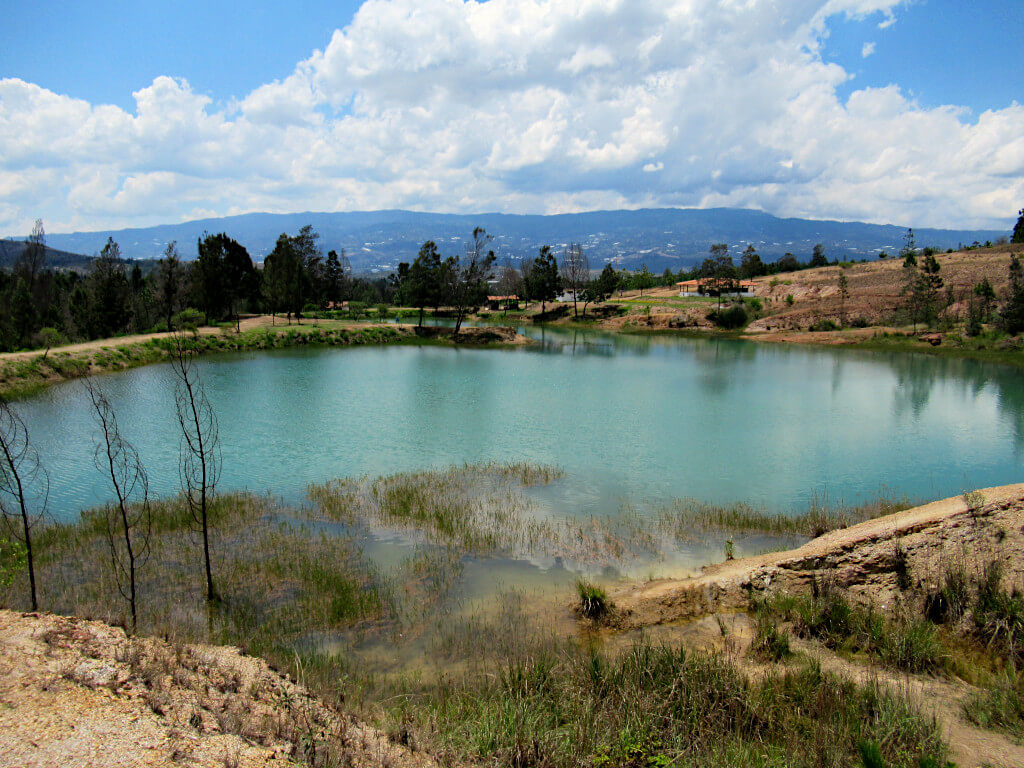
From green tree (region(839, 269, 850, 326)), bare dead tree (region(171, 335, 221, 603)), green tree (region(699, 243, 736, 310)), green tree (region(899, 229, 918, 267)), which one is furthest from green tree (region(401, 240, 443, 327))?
green tree (region(899, 229, 918, 267))

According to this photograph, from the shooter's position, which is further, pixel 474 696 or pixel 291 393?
pixel 291 393

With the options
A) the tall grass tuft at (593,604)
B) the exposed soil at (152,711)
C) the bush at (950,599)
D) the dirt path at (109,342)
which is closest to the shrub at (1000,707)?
the bush at (950,599)

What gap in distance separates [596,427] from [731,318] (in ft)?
183

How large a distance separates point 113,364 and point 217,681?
3653 centimetres

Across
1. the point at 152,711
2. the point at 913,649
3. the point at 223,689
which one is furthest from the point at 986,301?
the point at 152,711

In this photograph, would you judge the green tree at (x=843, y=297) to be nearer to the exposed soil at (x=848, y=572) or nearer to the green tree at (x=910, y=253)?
the green tree at (x=910, y=253)

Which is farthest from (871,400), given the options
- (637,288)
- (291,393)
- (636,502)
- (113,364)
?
(637,288)

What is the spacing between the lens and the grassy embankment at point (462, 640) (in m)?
5.31

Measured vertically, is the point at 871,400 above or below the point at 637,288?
below

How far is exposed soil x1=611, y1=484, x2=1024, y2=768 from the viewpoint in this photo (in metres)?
8.02

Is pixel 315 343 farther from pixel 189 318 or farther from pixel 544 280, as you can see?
pixel 544 280

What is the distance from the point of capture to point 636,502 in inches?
578

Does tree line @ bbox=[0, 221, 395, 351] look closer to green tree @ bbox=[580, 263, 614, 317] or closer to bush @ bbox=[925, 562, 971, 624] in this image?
green tree @ bbox=[580, 263, 614, 317]

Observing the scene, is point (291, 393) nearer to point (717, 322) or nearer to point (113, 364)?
point (113, 364)
